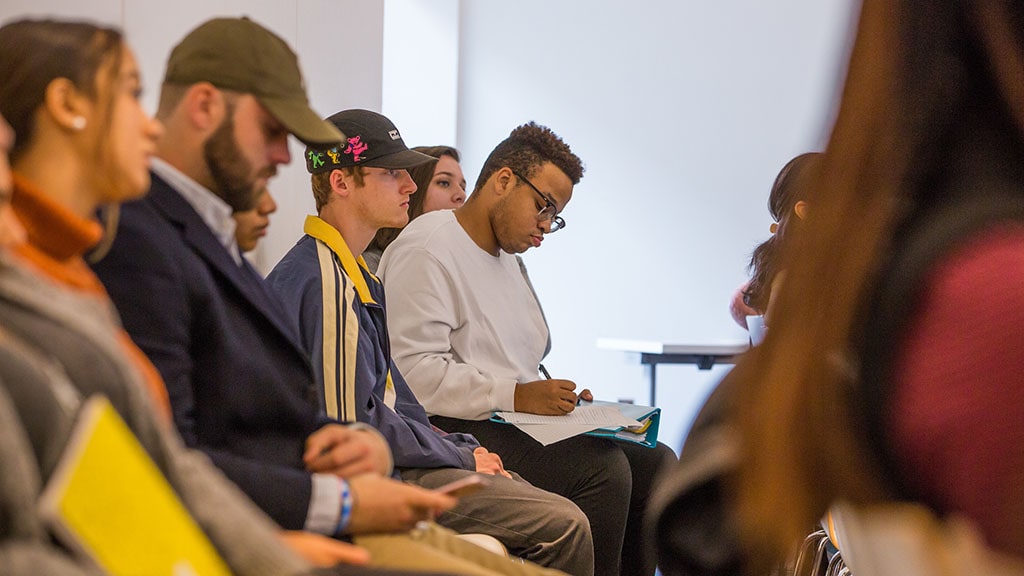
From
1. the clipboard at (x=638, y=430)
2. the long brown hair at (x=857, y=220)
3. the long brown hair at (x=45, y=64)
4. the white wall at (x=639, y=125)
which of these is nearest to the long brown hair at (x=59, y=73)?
the long brown hair at (x=45, y=64)

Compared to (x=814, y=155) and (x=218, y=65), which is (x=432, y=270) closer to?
(x=218, y=65)

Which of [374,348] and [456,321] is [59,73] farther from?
[456,321]

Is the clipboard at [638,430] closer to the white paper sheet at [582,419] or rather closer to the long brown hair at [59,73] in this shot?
the white paper sheet at [582,419]

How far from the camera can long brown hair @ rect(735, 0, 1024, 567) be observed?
709 millimetres

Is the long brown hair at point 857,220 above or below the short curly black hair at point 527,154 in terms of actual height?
below

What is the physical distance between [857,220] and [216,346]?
895 mm

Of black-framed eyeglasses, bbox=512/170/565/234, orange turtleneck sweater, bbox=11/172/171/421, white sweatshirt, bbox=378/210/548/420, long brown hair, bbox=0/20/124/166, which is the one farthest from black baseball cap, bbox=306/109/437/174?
orange turtleneck sweater, bbox=11/172/171/421

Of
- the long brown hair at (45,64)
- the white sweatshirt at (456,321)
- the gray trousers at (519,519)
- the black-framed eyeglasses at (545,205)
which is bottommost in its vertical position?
the gray trousers at (519,519)

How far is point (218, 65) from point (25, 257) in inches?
19.4

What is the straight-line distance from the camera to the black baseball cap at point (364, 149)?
2.47m

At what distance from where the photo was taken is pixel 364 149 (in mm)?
2486

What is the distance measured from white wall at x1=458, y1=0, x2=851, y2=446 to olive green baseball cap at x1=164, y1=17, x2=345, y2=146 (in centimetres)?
446

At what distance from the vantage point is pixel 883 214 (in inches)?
28.3

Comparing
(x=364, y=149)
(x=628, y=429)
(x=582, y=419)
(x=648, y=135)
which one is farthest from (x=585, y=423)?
(x=648, y=135)
